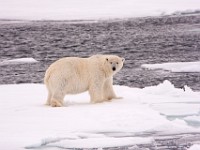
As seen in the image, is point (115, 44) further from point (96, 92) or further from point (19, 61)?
point (96, 92)

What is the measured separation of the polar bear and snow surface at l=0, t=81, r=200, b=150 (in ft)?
0.63

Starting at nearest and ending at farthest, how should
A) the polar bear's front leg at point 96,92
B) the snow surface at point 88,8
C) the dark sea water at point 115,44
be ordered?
the polar bear's front leg at point 96,92, the dark sea water at point 115,44, the snow surface at point 88,8

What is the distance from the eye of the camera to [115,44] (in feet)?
64.4

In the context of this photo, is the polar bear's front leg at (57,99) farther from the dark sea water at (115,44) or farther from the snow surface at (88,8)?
the snow surface at (88,8)

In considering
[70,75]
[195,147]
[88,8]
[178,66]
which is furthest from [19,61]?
[88,8]

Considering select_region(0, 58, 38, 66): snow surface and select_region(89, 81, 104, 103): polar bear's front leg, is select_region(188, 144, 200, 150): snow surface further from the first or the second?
select_region(0, 58, 38, 66): snow surface

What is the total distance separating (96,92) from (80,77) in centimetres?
31

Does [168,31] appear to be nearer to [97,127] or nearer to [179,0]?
[179,0]

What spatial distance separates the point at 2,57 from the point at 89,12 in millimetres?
13186

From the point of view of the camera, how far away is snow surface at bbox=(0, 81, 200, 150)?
6.18m

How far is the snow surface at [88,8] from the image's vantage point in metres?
28.6

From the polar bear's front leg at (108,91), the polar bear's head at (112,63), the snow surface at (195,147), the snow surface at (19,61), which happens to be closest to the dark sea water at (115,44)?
the snow surface at (19,61)

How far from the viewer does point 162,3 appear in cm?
3225

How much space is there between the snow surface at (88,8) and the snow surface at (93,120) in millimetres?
19589
